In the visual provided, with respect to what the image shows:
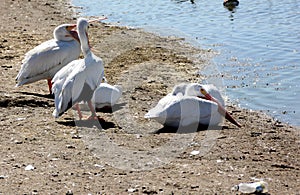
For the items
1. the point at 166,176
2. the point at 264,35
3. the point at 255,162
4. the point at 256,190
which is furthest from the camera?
the point at 264,35

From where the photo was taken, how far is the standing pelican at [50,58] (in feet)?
30.1

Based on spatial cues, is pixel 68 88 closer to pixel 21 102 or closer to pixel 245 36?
pixel 21 102

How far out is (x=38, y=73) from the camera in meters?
9.28

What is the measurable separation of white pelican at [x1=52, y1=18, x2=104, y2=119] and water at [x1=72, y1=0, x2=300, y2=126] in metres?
3.08

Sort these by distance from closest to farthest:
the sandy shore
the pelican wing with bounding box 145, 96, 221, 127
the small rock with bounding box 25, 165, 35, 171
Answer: the sandy shore < the small rock with bounding box 25, 165, 35, 171 < the pelican wing with bounding box 145, 96, 221, 127

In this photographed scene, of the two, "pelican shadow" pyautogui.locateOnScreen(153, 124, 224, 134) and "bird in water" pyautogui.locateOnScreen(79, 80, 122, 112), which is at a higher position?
"bird in water" pyautogui.locateOnScreen(79, 80, 122, 112)

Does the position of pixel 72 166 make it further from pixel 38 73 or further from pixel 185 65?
pixel 185 65

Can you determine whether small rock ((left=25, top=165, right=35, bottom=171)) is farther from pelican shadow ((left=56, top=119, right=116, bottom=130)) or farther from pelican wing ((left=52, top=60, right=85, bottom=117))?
pelican shadow ((left=56, top=119, right=116, bottom=130))

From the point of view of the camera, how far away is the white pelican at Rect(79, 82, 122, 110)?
8383 millimetres

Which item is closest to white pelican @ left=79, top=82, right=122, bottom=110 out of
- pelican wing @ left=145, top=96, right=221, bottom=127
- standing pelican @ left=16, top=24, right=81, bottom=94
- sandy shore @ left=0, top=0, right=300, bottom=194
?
sandy shore @ left=0, top=0, right=300, bottom=194

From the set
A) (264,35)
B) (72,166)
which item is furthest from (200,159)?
(264,35)

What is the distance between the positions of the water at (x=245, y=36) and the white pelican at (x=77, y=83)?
121 inches

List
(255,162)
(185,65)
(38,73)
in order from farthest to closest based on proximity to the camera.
→ (185,65)
(38,73)
(255,162)

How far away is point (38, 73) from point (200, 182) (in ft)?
15.4
